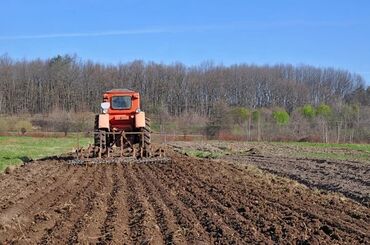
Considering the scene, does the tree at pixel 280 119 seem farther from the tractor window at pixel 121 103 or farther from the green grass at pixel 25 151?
the tractor window at pixel 121 103

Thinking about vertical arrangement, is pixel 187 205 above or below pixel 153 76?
below

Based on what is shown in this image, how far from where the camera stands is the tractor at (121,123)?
2064 cm

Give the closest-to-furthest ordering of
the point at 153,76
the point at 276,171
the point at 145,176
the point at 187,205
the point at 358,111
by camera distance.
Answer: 1. the point at 187,205
2. the point at 145,176
3. the point at 276,171
4. the point at 358,111
5. the point at 153,76

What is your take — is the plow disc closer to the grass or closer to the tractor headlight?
the tractor headlight

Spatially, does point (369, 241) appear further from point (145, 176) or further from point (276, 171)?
point (276, 171)

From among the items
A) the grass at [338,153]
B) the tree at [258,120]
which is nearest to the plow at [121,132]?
the grass at [338,153]

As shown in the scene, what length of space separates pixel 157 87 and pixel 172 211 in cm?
7277

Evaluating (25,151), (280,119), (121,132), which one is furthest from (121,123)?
(280,119)

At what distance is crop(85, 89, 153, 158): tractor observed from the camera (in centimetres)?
2064

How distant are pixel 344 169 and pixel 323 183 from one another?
15.0 ft

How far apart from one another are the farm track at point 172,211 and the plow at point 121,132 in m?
4.40

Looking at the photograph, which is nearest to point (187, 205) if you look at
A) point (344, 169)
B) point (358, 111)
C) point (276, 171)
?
point (276, 171)

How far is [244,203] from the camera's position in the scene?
32.9 ft

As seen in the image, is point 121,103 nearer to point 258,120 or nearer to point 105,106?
point 105,106
